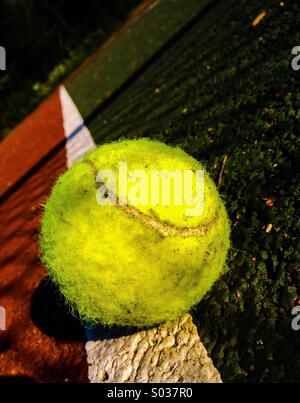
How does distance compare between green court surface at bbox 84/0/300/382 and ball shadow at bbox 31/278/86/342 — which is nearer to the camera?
green court surface at bbox 84/0/300/382

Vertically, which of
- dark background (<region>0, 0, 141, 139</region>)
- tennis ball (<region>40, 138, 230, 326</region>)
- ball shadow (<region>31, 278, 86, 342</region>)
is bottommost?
dark background (<region>0, 0, 141, 139</region>)

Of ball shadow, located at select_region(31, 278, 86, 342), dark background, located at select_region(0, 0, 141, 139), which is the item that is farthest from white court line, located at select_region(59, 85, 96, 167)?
dark background, located at select_region(0, 0, 141, 139)

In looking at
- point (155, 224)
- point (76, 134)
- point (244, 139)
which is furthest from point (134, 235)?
point (76, 134)

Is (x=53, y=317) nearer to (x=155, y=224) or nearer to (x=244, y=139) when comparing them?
(x=155, y=224)

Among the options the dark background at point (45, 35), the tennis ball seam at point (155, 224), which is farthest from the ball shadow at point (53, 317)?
the dark background at point (45, 35)

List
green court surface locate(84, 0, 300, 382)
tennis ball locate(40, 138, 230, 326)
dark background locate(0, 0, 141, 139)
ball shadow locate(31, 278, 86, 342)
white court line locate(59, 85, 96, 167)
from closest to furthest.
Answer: tennis ball locate(40, 138, 230, 326) < green court surface locate(84, 0, 300, 382) < ball shadow locate(31, 278, 86, 342) < white court line locate(59, 85, 96, 167) < dark background locate(0, 0, 141, 139)

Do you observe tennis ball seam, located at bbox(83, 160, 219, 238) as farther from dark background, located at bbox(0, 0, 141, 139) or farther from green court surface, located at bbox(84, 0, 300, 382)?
dark background, located at bbox(0, 0, 141, 139)

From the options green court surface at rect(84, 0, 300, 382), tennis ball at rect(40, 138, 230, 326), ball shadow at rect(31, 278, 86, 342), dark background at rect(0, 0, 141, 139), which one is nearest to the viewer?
tennis ball at rect(40, 138, 230, 326)

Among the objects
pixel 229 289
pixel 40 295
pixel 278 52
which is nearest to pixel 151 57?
pixel 278 52

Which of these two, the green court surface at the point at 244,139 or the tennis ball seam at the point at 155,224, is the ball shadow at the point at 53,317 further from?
the tennis ball seam at the point at 155,224
